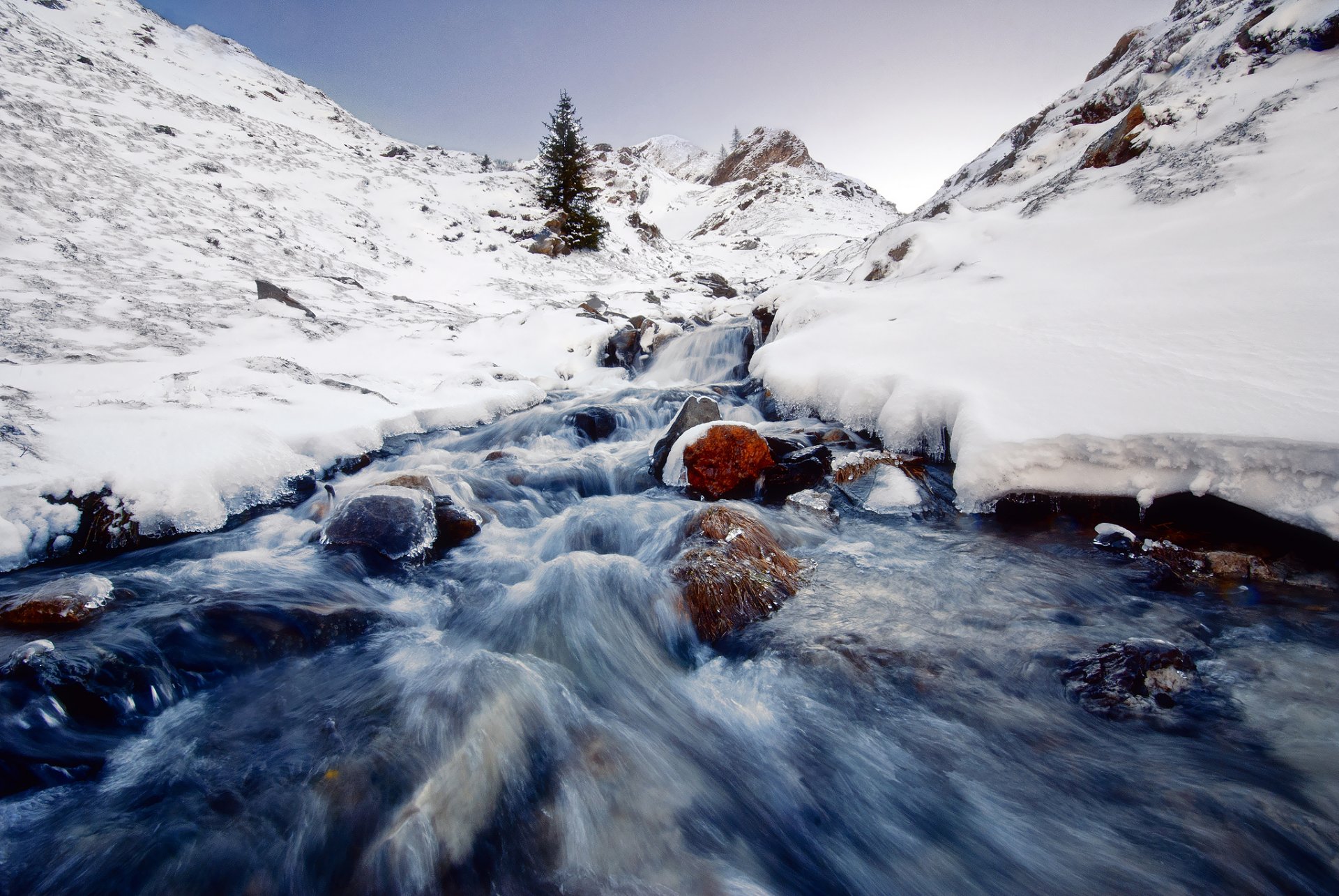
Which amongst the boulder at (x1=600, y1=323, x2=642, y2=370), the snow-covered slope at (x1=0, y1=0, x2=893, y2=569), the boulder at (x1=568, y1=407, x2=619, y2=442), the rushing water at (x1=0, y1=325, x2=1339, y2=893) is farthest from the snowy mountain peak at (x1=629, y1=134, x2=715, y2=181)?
the rushing water at (x1=0, y1=325, x2=1339, y2=893)

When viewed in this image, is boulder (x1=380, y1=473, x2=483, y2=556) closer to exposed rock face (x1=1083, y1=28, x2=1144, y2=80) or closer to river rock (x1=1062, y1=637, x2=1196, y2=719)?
river rock (x1=1062, y1=637, x2=1196, y2=719)

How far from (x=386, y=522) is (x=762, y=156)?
66360mm

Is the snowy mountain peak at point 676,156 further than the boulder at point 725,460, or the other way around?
the snowy mountain peak at point 676,156

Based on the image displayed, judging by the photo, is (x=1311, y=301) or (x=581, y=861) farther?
(x=1311, y=301)

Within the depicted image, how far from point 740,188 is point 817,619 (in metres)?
50.5

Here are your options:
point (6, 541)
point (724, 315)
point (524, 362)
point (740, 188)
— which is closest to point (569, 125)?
point (724, 315)

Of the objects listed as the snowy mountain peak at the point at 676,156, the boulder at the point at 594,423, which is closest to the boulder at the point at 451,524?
the boulder at the point at 594,423

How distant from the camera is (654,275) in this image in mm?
18500

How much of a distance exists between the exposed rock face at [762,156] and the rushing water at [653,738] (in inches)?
2386

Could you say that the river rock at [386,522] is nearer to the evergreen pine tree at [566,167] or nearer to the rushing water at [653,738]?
the rushing water at [653,738]

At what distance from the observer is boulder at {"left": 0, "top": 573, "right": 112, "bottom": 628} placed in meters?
2.14

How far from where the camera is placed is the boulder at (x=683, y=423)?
15.9 ft

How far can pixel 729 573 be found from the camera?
2.83 metres

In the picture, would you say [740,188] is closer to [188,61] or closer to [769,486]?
[188,61]
